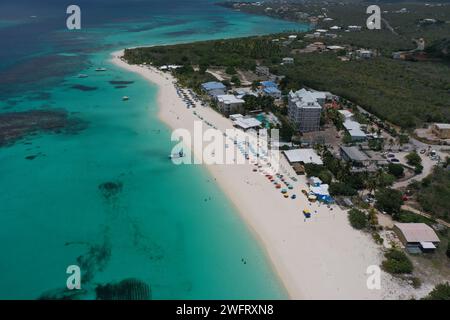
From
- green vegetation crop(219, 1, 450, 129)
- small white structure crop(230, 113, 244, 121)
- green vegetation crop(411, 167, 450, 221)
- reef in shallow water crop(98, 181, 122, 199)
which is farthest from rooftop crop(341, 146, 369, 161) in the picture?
reef in shallow water crop(98, 181, 122, 199)

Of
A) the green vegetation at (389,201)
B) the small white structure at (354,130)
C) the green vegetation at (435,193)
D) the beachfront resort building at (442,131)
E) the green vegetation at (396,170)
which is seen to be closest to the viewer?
the green vegetation at (389,201)

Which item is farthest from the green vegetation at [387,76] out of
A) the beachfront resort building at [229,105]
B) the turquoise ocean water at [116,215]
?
the turquoise ocean water at [116,215]

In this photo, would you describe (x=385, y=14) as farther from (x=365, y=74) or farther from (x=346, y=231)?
(x=346, y=231)

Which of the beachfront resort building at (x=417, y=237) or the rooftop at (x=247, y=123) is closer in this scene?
the beachfront resort building at (x=417, y=237)

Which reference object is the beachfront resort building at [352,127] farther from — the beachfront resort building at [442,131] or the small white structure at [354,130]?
the beachfront resort building at [442,131]

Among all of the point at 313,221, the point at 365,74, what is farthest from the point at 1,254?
the point at 365,74
